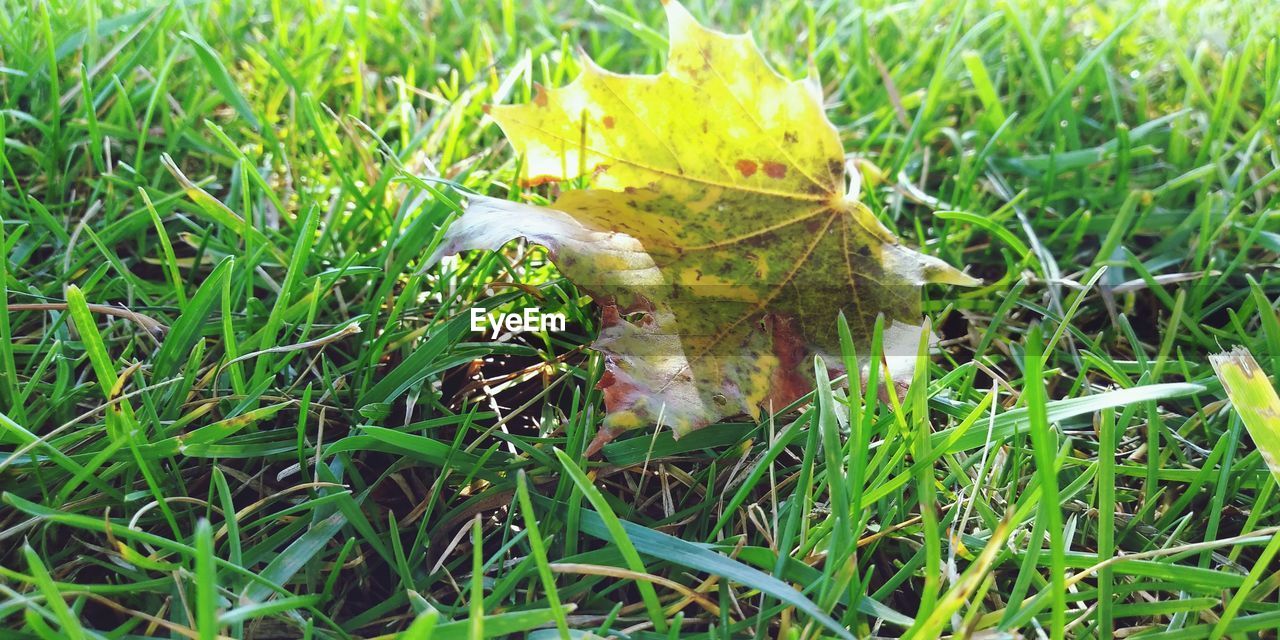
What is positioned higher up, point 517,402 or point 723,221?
point 723,221

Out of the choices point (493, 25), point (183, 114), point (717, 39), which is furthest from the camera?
point (493, 25)

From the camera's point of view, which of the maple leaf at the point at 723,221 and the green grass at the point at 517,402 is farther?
the maple leaf at the point at 723,221

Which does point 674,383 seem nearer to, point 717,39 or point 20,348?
point 717,39

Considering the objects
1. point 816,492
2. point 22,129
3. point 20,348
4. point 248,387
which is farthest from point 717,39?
point 22,129
